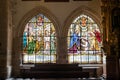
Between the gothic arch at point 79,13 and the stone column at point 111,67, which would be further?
the gothic arch at point 79,13

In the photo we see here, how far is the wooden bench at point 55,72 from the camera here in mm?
14672

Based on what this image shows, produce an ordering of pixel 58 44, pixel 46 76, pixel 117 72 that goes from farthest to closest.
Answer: pixel 58 44
pixel 46 76
pixel 117 72

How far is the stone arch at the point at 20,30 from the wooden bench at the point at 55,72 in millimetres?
864

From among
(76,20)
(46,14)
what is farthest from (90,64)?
(46,14)

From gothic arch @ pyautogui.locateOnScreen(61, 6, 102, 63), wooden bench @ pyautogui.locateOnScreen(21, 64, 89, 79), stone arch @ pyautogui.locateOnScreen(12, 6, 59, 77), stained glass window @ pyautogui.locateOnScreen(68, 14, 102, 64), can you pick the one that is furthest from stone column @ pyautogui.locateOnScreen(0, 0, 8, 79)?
stained glass window @ pyautogui.locateOnScreen(68, 14, 102, 64)

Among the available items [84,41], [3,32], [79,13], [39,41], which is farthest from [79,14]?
[3,32]

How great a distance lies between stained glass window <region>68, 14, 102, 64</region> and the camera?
17.5m

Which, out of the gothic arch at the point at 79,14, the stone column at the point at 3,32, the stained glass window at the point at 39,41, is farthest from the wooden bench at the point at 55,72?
the gothic arch at the point at 79,14

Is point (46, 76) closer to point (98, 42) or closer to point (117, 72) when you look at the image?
point (117, 72)

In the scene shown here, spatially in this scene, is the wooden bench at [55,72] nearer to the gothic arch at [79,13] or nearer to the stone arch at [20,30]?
the stone arch at [20,30]

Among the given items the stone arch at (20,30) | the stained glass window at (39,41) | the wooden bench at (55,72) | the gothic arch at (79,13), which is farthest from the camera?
the stained glass window at (39,41)

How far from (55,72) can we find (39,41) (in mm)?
3212

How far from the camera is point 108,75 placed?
1415cm

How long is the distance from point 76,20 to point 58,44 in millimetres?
1902
